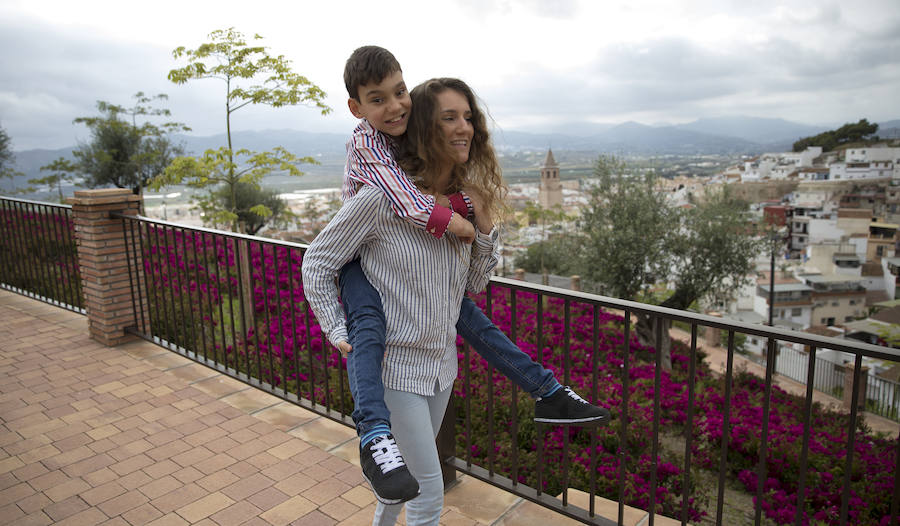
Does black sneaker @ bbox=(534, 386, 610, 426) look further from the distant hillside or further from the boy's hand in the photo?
the distant hillside

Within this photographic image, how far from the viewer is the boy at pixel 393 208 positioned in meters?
1.17

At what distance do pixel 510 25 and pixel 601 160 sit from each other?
113918mm

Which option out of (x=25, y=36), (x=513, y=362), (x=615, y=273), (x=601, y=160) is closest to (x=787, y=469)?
(x=513, y=362)

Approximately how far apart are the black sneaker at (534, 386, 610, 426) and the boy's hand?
611mm

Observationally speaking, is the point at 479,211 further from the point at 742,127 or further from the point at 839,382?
the point at 742,127

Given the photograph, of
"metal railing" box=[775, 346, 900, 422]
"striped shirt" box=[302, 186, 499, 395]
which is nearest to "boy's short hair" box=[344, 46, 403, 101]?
"striped shirt" box=[302, 186, 499, 395]

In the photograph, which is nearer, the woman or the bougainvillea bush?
the woman

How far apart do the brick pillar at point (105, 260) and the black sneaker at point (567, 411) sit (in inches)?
146

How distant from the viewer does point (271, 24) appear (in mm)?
9344

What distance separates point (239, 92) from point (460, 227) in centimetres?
818

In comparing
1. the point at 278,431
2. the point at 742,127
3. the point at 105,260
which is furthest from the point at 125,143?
the point at 742,127

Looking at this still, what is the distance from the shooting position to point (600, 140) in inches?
1877

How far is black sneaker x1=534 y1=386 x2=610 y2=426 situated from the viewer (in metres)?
1.65

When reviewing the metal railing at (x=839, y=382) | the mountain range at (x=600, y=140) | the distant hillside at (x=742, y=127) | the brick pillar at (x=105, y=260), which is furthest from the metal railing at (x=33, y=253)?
the distant hillside at (x=742, y=127)
